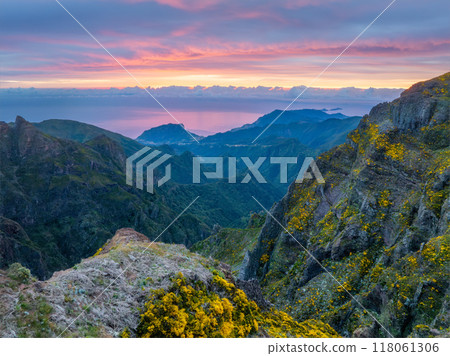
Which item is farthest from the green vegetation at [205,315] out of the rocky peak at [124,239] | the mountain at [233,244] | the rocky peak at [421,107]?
the mountain at [233,244]

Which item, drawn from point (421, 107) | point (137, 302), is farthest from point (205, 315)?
point (421, 107)

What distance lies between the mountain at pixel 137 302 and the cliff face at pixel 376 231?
1089 centimetres

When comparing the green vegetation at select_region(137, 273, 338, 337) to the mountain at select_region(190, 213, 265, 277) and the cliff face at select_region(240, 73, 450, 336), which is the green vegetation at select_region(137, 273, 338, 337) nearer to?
the cliff face at select_region(240, 73, 450, 336)

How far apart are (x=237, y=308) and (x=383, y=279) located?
64.1ft

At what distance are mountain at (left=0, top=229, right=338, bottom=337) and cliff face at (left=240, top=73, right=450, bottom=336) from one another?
10.9 m

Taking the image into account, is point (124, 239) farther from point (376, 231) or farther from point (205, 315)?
point (376, 231)

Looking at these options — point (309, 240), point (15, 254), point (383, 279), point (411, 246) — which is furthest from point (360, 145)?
point (15, 254)

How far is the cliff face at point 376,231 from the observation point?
1123 inches

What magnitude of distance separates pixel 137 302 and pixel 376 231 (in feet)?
107

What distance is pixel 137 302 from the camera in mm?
17891

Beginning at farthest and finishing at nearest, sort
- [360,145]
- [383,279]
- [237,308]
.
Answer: [360,145]
[383,279]
[237,308]

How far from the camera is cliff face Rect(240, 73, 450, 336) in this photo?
28516mm
